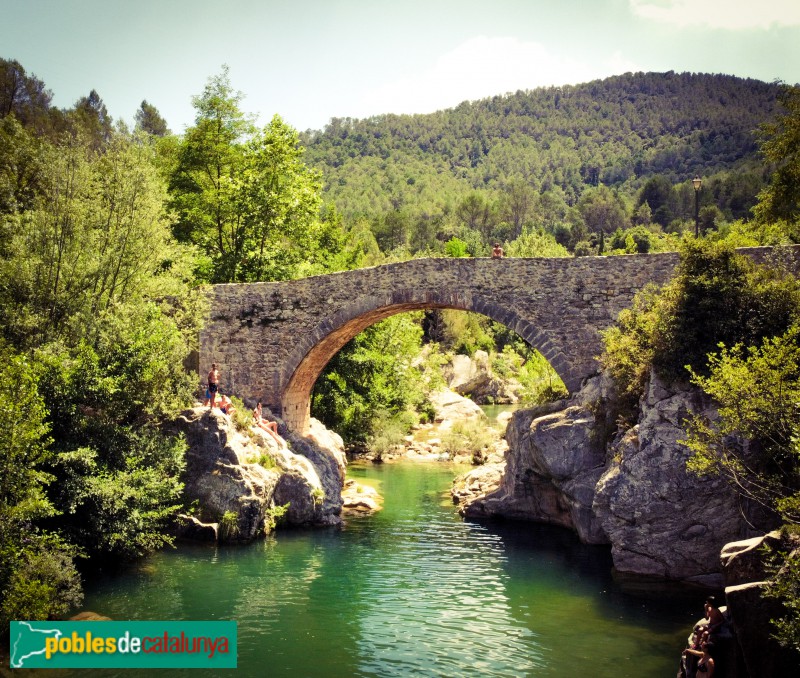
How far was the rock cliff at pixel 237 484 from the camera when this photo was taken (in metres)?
17.7

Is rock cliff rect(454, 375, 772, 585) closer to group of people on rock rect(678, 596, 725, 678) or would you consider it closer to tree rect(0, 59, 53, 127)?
group of people on rock rect(678, 596, 725, 678)

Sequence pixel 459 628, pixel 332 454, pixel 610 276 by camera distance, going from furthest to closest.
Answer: pixel 332 454
pixel 610 276
pixel 459 628

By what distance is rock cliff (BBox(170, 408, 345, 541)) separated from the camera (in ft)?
58.0

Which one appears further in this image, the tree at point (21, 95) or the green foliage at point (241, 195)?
the tree at point (21, 95)

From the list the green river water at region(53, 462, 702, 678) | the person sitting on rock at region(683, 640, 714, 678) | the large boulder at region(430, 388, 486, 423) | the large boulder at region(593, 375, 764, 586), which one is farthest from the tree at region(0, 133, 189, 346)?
the large boulder at region(430, 388, 486, 423)

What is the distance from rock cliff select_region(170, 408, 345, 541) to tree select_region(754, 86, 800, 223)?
13.4 metres

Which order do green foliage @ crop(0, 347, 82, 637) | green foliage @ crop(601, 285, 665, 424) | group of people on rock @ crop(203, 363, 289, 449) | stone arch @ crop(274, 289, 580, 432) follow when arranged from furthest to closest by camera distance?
group of people on rock @ crop(203, 363, 289, 449) < stone arch @ crop(274, 289, 580, 432) < green foliage @ crop(601, 285, 665, 424) < green foliage @ crop(0, 347, 82, 637)

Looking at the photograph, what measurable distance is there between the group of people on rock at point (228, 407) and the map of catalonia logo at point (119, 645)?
7400mm

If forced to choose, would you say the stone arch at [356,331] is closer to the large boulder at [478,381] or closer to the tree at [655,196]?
the large boulder at [478,381]

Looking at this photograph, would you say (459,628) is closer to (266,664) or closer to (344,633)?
(344,633)

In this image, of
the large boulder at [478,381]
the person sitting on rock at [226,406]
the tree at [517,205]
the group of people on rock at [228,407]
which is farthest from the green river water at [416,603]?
the tree at [517,205]

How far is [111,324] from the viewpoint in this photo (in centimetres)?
1684

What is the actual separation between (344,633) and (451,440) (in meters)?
17.1

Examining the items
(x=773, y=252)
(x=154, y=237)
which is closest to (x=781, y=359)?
(x=773, y=252)
